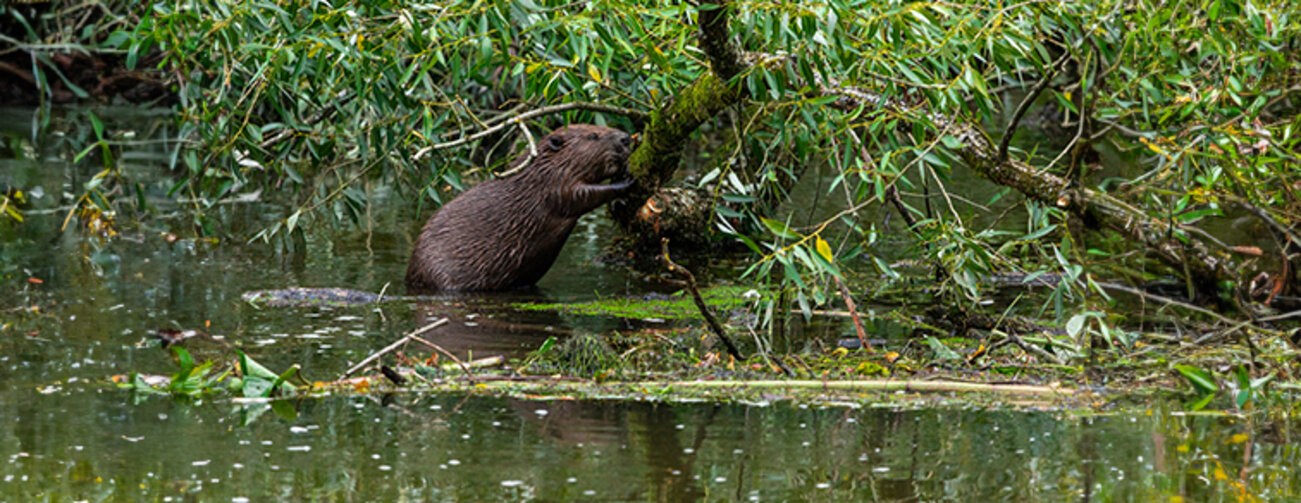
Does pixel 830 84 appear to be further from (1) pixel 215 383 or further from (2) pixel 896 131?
(1) pixel 215 383

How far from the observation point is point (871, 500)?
153 inches

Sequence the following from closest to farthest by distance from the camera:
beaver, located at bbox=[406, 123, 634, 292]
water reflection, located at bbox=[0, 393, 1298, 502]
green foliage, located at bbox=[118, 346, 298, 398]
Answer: water reflection, located at bbox=[0, 393, 1298, 502], green foliage, located at bbox=[118, 346, 298, 398], beaver, located at bbox=[406, 123, 634, 292]

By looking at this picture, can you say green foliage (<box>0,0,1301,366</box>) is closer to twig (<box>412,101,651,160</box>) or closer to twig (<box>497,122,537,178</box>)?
twig (<box>412,101,651,160</box>)

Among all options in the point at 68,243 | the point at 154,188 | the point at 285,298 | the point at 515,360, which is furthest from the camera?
the point at 154,188

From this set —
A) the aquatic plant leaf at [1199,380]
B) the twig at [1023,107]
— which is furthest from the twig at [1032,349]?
the twig at [1023,107]

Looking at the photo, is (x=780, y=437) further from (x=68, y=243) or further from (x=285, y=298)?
(x=68, y=243)

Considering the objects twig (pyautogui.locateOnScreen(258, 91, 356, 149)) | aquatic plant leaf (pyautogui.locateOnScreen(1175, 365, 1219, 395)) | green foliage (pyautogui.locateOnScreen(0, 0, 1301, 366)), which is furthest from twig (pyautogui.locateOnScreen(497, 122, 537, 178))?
aquatic plant leaf (pyautogui.locateOnScreen(1175, 365, 1219, 395))

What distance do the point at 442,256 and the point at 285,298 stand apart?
910mm

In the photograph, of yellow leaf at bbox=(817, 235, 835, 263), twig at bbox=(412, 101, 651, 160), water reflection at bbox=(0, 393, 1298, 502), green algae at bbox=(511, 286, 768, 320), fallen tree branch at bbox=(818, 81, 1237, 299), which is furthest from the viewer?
green algae at bbox=(511, 286, 768, 320)

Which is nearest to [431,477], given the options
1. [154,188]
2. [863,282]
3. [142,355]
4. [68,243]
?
[142,355]

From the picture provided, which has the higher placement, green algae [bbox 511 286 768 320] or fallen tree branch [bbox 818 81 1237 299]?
fallen tree branch [bbox 818 81 1237 299]

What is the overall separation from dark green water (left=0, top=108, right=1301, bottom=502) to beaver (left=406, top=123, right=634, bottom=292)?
49.7 inches

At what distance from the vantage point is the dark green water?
157 inches

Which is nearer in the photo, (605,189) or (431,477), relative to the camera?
(431,477)
